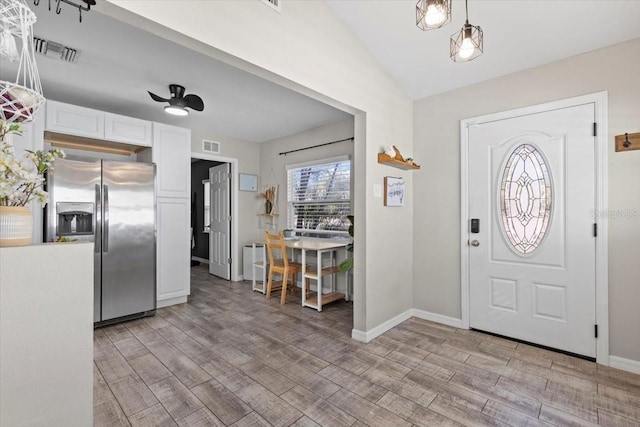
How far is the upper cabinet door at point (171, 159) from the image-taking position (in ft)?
13.0

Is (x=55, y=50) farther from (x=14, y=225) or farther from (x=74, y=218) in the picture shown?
(x=14, y=225)

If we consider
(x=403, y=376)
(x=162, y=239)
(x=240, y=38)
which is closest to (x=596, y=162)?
(x=403, y=376)

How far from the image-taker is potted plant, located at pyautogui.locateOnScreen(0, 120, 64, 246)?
103cm

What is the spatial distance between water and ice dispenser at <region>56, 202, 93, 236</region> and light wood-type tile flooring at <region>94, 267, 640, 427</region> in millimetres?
1124

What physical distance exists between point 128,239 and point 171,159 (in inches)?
47.1

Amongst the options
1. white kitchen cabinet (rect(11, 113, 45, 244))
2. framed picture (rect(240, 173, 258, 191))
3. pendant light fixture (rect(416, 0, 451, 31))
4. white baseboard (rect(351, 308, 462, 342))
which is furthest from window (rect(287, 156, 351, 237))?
white kitchen cabinet (rect(11, 113, 45, 244))

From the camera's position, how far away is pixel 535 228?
2.88 m

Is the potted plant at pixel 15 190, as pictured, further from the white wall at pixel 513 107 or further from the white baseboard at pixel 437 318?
the white baseboard at pixel 437 318

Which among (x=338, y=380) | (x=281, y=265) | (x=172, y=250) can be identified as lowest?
(x=338, y=380)

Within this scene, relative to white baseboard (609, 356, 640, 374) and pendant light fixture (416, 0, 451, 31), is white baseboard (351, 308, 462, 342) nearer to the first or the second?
white baseboard (609, 356, 640, 374)

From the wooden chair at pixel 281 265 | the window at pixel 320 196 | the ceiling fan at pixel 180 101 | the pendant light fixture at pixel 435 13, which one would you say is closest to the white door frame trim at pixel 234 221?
the window at pixel 320 196

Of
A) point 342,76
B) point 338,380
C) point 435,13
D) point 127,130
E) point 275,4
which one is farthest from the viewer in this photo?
point 127,130

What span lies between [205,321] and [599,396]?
357 centimetres

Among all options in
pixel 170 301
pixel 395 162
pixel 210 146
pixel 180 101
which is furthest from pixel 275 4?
pixel 170 301
